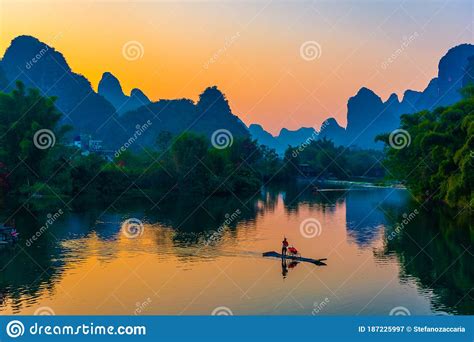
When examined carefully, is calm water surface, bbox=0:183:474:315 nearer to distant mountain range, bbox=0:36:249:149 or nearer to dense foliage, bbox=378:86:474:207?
dense foliage, bbox=378:86:474:207

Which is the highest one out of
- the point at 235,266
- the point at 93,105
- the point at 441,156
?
the point at 93,105

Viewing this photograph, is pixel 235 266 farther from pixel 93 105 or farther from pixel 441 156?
pixel 93 105

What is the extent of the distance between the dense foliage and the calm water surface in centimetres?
304

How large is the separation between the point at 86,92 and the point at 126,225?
156 meters

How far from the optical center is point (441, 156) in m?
47.9

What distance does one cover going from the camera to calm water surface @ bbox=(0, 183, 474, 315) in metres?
21.6

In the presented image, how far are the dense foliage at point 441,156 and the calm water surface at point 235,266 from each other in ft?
9.97

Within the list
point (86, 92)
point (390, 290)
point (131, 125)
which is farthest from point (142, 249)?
point (86, 92)

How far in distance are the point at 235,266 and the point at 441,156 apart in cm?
2685

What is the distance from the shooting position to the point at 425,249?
31219 mm

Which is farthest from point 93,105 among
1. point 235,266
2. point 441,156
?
point 235,266

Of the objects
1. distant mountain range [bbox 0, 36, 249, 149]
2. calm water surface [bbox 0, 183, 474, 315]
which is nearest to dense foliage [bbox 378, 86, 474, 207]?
calm water surface [bbox 0, 183, 474, 315]

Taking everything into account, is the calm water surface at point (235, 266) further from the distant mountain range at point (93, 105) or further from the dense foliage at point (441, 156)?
the distant mountain range at point (93, 105)

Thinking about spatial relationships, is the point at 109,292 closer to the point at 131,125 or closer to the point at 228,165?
the point at 228,165
